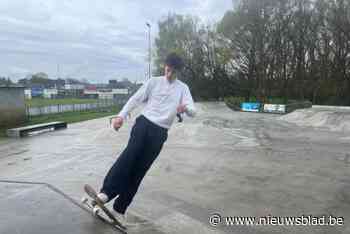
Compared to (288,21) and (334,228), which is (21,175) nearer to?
(334,228)

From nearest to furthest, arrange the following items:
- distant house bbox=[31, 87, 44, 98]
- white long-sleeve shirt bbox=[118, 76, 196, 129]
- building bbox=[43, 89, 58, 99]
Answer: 1. white long-sleeve shirt bbox=[118, 76, 196, 129]
2. building bbox=[43, 89, 58, 99]
3. distant house bbox=[31, 87, 44, 98]

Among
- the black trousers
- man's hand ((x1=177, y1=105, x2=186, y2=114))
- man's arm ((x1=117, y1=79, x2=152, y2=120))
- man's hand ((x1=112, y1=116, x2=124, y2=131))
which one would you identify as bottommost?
the black trousers

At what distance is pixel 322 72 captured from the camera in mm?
36375

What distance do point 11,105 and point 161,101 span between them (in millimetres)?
14135

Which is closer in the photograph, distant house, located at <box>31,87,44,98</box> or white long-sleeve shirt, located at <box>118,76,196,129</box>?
white long-sleeve shirt, located at <box>118,76,196,129</box>

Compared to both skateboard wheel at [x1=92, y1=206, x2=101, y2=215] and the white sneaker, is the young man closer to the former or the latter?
the white sneaker

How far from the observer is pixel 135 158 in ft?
11.0

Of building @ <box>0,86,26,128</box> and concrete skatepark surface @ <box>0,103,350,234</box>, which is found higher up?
building @ <box>0,86,26,128</box>

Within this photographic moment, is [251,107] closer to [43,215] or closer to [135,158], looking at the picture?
[135,158]

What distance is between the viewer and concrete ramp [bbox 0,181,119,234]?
9.68 ft

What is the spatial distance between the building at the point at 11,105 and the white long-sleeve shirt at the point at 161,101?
13345 millimetres

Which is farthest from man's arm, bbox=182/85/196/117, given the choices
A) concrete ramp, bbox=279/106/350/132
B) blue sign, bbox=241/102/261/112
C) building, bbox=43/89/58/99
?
building, bbox=43/89/58/99

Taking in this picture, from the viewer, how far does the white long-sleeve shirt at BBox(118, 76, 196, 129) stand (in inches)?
133

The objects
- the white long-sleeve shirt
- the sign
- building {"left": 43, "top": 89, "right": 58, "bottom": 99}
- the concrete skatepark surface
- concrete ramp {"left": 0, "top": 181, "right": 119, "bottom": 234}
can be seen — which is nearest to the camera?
concrete ramp {"left": 0, "top": 181, "right": 119, "bottom": 234}
